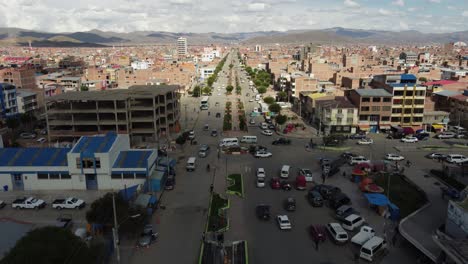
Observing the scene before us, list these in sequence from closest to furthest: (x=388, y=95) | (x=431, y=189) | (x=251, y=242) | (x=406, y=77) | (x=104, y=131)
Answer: (x=251, y=242) < (x=431, y=189) < (x=104, y=131) < (x=388, y=95) < (x=406, y=77)

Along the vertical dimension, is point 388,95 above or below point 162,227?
above

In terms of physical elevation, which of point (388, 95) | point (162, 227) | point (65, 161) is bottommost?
point (162, 227)

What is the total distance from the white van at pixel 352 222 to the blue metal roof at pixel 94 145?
52.1 feet

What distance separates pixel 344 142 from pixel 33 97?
147ft

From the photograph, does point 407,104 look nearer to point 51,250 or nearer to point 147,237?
point 147,237

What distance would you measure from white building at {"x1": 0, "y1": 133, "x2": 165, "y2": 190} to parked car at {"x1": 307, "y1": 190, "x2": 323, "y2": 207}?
10.2m

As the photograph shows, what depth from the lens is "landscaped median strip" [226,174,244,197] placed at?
24645mm

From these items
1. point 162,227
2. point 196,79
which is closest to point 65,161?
point 162,227

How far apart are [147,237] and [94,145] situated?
9973 millimetres

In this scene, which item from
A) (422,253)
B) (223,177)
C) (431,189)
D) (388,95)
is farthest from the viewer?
(388,95)

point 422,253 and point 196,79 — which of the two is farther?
point 196,79

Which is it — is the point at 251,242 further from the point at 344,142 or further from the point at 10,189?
the point at 344,142

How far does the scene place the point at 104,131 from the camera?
36656 mm

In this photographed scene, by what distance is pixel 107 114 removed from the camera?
36.7 m
